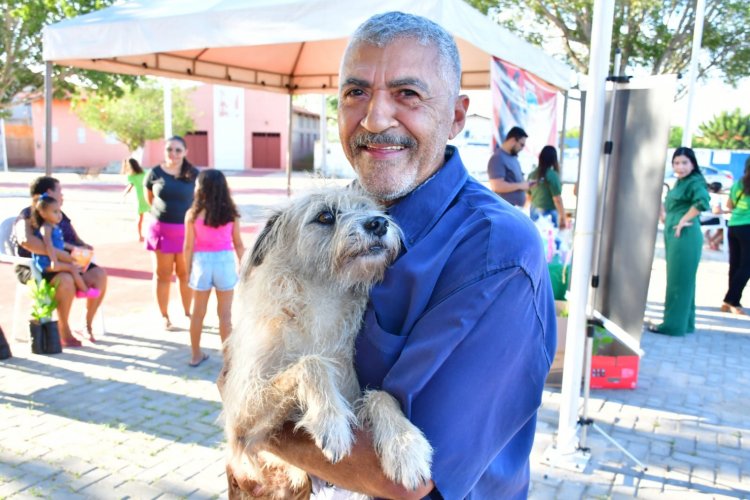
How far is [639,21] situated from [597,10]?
16.4 m

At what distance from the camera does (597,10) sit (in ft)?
15.2

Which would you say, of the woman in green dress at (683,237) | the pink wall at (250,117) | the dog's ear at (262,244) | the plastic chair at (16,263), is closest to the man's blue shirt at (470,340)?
the dog's ear at (262,244)

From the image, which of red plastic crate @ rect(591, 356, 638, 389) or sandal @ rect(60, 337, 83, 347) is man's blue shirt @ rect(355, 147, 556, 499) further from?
sandal @ rect(60, 337, 83, 347)

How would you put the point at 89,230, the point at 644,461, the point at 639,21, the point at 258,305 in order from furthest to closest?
the point at 639,21 → the point at 89,230 → the point at 644,461 → the point at 258,305

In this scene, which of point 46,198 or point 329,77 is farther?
point 329,77

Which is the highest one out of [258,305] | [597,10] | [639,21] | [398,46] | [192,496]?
[639,21]

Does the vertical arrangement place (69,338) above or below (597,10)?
below

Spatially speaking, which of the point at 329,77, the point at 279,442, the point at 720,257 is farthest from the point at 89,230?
the point at 720,257

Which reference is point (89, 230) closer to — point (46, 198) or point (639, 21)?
point (46, 198)

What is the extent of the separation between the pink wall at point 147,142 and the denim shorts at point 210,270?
43.7 m

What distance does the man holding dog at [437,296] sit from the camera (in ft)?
5.22

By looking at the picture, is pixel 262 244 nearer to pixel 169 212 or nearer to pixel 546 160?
pixel 169 212

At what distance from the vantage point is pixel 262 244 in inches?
98.2

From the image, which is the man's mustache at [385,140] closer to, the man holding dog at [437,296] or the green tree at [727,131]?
the man holding dog at [437,296]
